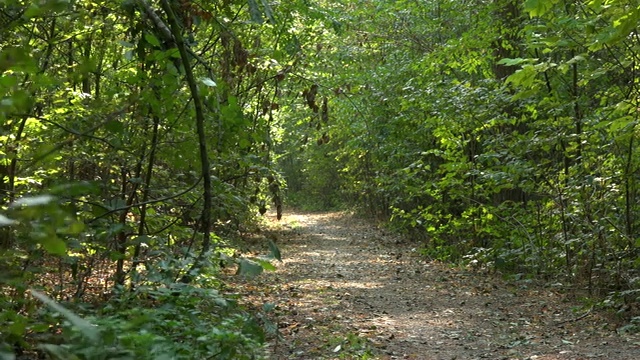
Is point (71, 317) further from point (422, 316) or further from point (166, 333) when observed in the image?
point (422, 316)

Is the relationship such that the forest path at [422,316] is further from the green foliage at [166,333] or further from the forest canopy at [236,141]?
the green foliage at [166,333]

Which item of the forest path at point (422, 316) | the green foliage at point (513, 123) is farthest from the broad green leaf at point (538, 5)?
the forest path at point (422, 316)

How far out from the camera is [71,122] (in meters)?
6.08

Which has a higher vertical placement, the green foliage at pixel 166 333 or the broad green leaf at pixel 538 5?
the broad green leaf at pixel 538 5

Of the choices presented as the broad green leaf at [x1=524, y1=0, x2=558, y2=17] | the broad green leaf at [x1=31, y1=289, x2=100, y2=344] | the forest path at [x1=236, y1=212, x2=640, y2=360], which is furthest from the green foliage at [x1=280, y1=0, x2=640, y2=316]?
the broad green leaf at [x1=31, y1=289, x2=100, y2=344]

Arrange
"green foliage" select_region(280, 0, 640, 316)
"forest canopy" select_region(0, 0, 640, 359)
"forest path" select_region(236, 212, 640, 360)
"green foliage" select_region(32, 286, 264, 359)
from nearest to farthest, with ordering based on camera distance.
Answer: "green foliage" select_region(32, 286, 264, 359)
"forest canopy" select_region(0, 0, 640, 359)
"forest path" select_region(236, 212, 640, 360)
"green foliage" select_region(280, 0, 640, 316)

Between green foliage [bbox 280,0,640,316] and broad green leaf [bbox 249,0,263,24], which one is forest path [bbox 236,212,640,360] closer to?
green foliage [bbox 280,0,640,316]

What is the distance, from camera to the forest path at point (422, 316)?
22.5 feet

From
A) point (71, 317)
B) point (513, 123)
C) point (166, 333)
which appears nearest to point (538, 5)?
point (166, 333)

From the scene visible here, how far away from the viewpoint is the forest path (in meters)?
6.87

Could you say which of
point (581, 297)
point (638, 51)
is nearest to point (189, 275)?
point (638, 51)

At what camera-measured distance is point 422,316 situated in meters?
8.88

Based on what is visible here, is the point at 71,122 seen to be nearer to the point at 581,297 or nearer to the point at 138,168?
the point at 138,168

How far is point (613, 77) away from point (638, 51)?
3.37 m
